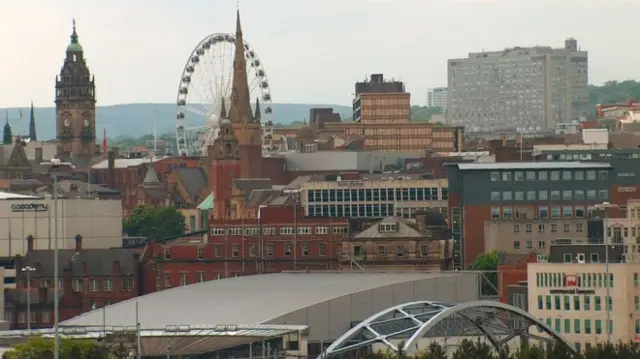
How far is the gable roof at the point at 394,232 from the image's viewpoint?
19500 cm

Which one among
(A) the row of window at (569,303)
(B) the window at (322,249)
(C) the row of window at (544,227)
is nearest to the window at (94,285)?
(B) the window at (322,249)

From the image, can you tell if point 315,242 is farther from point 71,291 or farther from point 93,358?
point 93,358

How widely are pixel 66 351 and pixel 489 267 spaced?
68208 mm

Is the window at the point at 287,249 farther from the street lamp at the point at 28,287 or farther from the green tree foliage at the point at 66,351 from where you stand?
the green tree foliage at the point at 66,351

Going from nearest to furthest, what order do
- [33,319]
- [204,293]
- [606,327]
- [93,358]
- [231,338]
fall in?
1. [93,358]
2. [231,338]
3. [606,327]
4. [204,293]
5. [33,319]

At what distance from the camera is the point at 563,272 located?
152 metres

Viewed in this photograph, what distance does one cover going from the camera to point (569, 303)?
151500mm

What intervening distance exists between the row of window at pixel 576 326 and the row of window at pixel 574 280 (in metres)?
1.78

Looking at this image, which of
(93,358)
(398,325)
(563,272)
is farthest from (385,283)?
(93,358)

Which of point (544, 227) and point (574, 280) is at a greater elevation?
point (544, 227)

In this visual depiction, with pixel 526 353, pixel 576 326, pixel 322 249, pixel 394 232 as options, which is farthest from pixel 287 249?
pixel 526 353

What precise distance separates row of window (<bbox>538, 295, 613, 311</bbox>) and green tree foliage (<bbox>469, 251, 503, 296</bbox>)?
73.9ft

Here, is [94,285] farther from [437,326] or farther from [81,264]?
[437,326]

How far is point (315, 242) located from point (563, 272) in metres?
48.7
